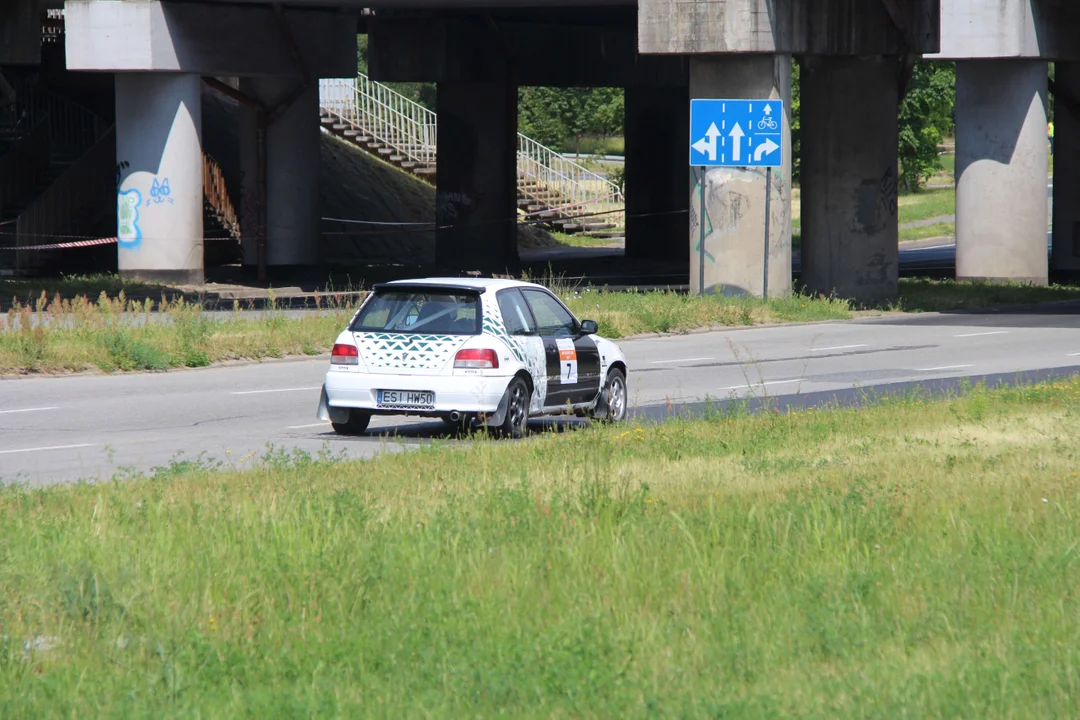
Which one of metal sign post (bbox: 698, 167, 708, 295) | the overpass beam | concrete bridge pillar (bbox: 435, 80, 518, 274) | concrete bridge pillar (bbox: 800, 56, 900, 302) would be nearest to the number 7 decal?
metal sign post (bbox: 698, 167, 708, 295)

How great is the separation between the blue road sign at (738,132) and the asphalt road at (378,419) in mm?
3527

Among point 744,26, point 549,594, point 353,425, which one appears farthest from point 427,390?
point 744,26

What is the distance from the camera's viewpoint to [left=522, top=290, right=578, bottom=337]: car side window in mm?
16094

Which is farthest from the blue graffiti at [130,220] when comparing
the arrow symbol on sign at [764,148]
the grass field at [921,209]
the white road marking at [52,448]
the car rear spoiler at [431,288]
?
the grass field at [921,209]

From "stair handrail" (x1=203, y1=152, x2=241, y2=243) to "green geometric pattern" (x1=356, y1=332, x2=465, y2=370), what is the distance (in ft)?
105

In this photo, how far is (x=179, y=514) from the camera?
9.23 m

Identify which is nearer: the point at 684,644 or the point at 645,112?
the point at 684,644

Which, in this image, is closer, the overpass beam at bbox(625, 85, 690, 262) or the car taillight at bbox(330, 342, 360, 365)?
the car taillight at bbox(330, 342, 360, 365)

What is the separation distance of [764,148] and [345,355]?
57.9 feet

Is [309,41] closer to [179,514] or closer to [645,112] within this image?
[645,112]

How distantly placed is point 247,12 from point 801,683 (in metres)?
34.3

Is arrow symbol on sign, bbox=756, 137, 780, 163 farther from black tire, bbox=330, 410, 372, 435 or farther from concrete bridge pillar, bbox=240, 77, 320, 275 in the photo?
black tire, bbox=330, 410, 372, 435

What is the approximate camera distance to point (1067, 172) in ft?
148

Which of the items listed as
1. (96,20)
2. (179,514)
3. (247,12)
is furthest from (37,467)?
(247,12)
